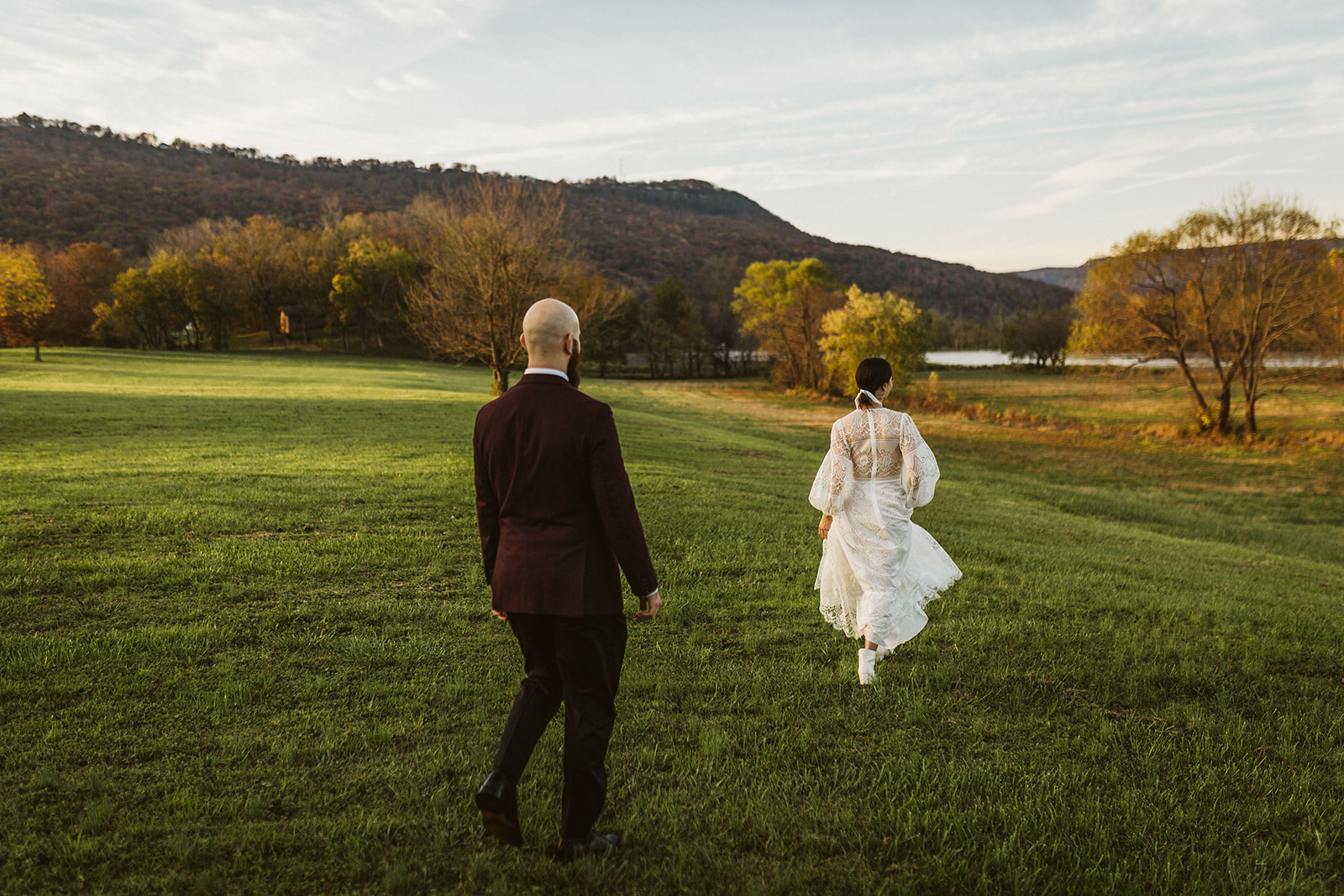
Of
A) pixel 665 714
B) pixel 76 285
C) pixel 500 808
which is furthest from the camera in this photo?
pixel 76 285

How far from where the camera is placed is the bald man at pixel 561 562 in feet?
10.6

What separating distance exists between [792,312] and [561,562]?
67.9m

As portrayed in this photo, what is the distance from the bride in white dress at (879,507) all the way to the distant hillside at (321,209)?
10329 cm

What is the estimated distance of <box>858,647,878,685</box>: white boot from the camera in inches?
223

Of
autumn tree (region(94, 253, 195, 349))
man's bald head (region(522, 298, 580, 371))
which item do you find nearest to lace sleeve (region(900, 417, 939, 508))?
man's bald head (region(522, 298, 580, 371))

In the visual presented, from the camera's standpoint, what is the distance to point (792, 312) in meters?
68.6

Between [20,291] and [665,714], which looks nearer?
[665,714]

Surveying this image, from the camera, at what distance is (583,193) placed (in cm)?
17562

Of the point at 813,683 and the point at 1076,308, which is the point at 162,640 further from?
the point at 1076,308

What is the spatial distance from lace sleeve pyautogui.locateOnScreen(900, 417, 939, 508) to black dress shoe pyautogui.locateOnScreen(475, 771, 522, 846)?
12.3 feet

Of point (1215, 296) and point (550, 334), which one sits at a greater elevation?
point (1215, 296)

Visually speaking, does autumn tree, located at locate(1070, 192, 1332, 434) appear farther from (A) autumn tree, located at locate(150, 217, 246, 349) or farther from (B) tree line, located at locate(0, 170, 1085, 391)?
(A) autumn tree, located at locate(150, 217, 246, 349)

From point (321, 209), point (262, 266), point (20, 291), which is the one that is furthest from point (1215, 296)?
point (321, 209)

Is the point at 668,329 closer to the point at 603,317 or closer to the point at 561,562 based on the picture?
the point at 603,317
